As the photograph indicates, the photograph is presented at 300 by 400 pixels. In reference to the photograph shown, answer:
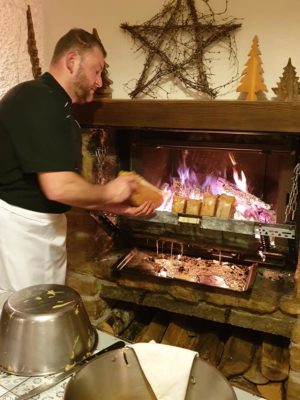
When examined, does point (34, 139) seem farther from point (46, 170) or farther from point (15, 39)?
point (15, 39)

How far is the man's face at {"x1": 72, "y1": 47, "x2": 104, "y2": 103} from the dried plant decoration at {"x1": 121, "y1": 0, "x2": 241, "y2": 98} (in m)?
0.50

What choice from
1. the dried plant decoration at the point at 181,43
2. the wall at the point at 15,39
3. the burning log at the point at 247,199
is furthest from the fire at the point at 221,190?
the wall at the point at 15,39

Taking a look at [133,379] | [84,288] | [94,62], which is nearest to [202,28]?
[94,62]

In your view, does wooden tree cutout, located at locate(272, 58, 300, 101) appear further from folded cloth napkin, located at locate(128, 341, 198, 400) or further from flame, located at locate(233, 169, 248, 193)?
folded cloth napkin, located at locate(128, 341, 198, 400)

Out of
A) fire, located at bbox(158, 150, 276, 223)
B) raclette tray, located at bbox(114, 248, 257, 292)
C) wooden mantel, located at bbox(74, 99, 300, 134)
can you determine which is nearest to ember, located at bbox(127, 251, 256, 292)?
raclette tray, located at bbox(114, 248, 257, 292)

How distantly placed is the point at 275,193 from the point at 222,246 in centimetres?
38

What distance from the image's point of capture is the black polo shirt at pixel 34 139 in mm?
1309

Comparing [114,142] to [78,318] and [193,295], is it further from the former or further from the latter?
[78,318]

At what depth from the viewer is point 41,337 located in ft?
2.64

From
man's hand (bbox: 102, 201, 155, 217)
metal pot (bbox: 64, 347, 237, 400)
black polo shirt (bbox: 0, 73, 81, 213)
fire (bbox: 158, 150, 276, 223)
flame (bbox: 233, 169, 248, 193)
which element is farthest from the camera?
flame (bbox: 233, 169, 248, 193)

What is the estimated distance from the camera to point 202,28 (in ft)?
6.12

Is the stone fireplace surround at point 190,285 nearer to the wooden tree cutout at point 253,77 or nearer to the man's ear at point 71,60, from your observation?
the wooden tree cutout at point 253,77

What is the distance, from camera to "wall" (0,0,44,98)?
78.9 inches

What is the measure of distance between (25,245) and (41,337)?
2.56 feet
